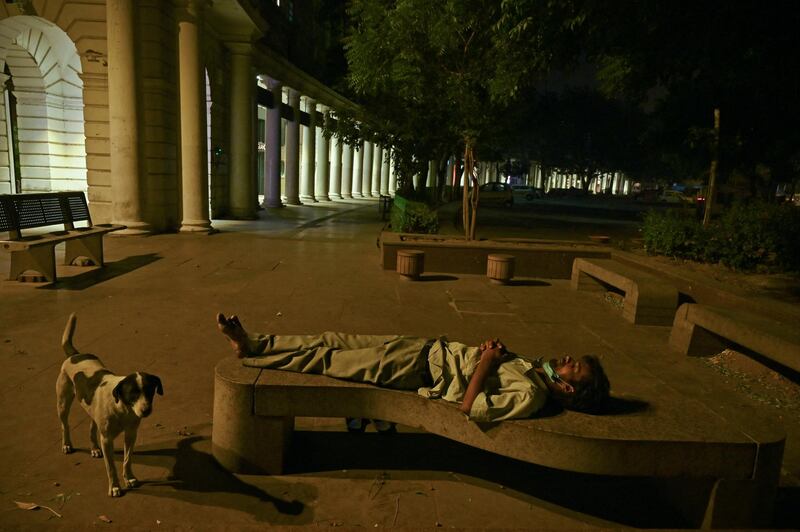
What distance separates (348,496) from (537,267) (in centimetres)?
834

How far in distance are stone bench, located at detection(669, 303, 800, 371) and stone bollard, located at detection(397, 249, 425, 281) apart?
4.33 m

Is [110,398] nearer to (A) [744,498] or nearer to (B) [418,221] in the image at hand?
(A) [744,498]

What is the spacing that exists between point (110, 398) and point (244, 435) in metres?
0.79

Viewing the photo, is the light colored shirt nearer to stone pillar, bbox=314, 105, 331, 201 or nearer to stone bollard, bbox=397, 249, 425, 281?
stone bollard, bbox=397, 249, 425, 281

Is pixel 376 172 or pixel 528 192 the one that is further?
pixel 528 192

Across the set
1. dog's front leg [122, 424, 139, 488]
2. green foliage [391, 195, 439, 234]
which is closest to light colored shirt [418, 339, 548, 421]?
dog's front leg [122, 424, 139, 488]

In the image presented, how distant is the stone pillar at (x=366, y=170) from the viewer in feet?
140

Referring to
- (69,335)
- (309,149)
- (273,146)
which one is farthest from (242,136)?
(69,335)

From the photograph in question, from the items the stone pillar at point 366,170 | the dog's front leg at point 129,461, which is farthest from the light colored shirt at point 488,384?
the stone pillar at point 366,170

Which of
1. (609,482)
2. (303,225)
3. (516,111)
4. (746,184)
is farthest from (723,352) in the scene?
(746,184)

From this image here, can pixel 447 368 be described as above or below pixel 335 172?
below

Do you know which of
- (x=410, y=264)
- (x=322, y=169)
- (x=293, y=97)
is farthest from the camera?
(x=322, y=169)

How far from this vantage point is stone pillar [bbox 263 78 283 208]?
24078 millimetres

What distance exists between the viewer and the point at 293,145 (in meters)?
26.9
